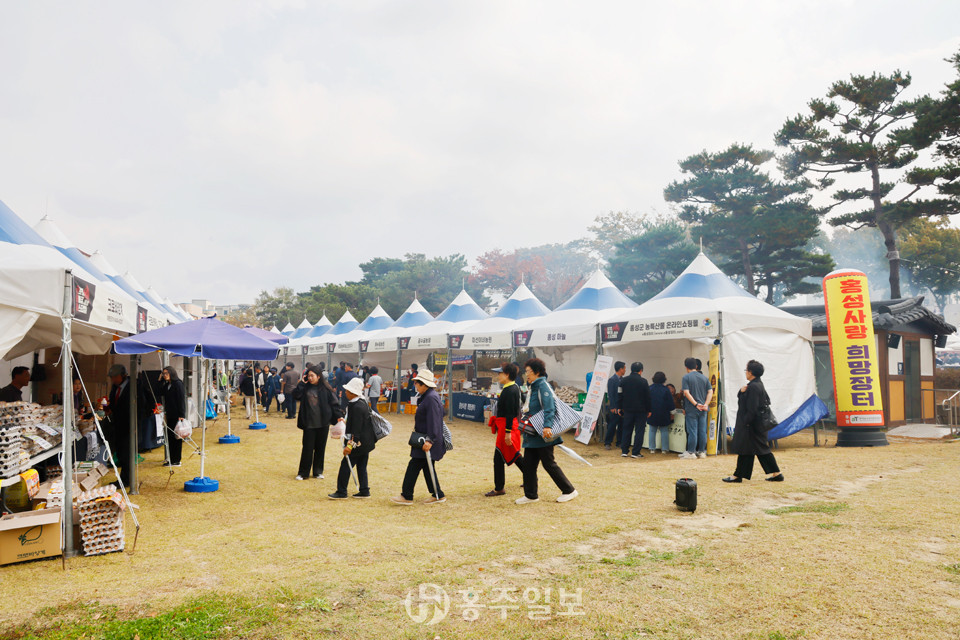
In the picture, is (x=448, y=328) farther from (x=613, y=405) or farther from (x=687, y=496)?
(x=687, y=496)

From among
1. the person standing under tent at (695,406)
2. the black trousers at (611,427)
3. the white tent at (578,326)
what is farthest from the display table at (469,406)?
the person standing under tent at (695,406)

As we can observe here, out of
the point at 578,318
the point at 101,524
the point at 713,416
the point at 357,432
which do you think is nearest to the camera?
the point at 101,524

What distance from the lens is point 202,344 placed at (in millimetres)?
6824

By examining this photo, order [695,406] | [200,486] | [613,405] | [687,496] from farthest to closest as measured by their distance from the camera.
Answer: [613,405] → [695,406] → [200,486] → [687,496]

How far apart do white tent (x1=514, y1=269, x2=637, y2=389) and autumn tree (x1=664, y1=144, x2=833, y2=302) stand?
1231 centimetres

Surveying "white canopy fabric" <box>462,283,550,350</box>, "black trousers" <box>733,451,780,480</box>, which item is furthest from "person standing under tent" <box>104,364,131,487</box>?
"white canopy fabric" <box>462,283,550,350</box>

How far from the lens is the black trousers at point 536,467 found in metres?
6.29

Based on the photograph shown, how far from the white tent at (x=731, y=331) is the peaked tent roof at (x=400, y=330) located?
30.3 ft

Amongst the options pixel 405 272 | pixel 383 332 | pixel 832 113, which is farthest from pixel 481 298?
pixel 832 113

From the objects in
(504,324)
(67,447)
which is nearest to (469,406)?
(504,324)

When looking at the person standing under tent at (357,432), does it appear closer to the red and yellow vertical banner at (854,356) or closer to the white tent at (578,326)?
the white tent at (578,326)

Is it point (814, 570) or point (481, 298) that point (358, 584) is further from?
point (481, 298)

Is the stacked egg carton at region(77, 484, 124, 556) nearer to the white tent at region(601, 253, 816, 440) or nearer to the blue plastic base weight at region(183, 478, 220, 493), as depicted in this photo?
the blue plastic base weight at region(183, 478, 220, 493)

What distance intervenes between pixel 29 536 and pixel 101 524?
1.45 feet
